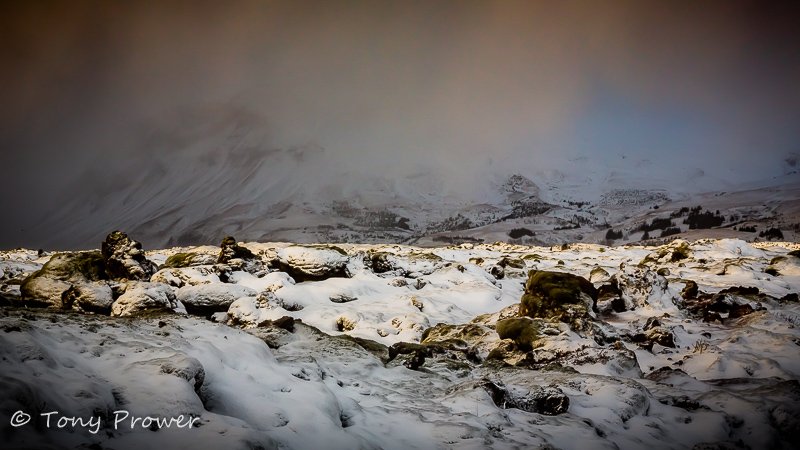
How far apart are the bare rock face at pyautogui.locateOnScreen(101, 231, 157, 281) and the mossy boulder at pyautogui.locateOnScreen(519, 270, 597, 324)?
1661cm

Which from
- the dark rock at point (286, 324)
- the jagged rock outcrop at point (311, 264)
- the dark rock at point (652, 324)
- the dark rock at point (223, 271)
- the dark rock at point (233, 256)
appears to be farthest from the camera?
the dark rock at point (233, 256)

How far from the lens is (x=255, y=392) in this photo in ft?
21.7

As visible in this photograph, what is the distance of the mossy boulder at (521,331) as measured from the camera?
473 inches

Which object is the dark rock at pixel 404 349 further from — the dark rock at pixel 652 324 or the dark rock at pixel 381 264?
the dark rock at pixel 381 264

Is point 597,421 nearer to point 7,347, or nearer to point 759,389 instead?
point 759,389

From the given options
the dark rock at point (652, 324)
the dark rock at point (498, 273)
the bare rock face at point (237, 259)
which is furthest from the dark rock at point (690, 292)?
the bare rock face at point (237, 259)

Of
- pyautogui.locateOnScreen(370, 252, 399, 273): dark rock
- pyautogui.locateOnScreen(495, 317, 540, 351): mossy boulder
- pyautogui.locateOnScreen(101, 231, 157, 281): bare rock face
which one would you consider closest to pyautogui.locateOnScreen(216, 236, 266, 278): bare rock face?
pyautogui.locateOnScreen(101, 231, 157, 281): bare rock face

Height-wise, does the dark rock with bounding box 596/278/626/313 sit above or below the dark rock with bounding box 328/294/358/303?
below

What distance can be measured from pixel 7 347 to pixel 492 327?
1242 centimetres

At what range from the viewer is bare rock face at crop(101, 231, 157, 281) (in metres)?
18.2

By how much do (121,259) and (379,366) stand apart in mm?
14539

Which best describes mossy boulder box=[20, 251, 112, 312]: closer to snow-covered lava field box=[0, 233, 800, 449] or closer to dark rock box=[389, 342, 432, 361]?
snow-covered lava field box=[0, 233, 800, 449]

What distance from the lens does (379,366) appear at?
33.0 ft

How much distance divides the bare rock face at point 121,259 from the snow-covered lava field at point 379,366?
83 millimetres
